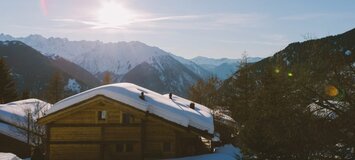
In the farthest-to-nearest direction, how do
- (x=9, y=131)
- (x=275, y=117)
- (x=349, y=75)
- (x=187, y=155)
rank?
1. (x=9, y=131)
2. (x=187, y=155)
3. (x=275, y=117)
4. (x=349, y=75)

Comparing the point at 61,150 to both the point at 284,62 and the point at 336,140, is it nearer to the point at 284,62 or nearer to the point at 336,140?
the point at 284,62

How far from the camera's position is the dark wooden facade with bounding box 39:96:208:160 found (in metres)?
28.8

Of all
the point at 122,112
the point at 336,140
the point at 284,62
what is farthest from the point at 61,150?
the point at 336,140

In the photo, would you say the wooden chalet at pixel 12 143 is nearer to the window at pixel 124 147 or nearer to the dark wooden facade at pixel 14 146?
the dark wooden facade at pixel 14 146

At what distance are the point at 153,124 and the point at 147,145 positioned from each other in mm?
1417

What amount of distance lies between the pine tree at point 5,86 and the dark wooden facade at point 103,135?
38059 mm

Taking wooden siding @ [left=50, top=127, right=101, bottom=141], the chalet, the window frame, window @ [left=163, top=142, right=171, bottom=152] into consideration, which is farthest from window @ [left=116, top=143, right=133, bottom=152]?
window @ [left=163, top=142, right=171, bottom=152]

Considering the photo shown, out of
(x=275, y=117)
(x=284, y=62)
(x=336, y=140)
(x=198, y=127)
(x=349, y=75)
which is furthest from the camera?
(x=198, y=127)

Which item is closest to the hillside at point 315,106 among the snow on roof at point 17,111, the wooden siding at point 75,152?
the wooden siding at point 75,152

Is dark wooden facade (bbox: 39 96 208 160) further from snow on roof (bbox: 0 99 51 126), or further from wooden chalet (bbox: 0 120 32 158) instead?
→ snow on roof (bbox: 0 99 51 126)

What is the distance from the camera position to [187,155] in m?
31.0

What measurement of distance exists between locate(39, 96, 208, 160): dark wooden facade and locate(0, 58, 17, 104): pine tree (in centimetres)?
3806

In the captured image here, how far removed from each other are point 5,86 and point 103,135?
41354mm

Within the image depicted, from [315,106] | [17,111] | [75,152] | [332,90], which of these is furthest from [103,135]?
[17,111]
